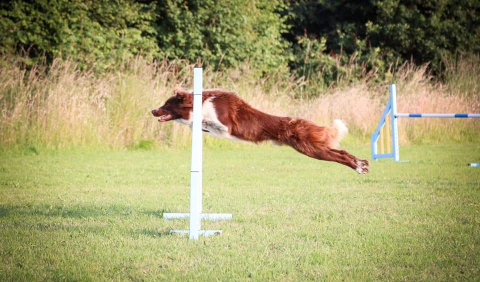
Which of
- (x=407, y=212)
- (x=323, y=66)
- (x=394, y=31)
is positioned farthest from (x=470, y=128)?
(x=407, y=212)

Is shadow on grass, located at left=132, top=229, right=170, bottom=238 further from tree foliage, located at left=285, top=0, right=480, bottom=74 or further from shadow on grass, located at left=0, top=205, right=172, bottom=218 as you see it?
tree foliage, located at left=285, top=0, right=480, bottom=74

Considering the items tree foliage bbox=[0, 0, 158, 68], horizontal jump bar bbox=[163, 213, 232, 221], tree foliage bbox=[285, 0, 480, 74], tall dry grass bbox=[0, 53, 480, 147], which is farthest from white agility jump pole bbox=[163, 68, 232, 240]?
tree foliage bbox=[285, 0, 480, 74]

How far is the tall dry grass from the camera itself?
15867 mm

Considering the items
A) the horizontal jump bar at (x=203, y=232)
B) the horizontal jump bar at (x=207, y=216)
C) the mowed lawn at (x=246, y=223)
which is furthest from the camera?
the horizontal jump bar at (x=207, y=216)

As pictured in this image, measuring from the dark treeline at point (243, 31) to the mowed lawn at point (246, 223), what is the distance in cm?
817

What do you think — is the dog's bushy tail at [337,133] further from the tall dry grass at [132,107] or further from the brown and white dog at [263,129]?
the tall dry grass at [132,107]

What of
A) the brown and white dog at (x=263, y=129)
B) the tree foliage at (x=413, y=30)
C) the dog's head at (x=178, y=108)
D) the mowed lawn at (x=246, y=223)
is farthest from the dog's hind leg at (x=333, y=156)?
the tree foliage at (x=413, y=30)

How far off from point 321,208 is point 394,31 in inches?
867

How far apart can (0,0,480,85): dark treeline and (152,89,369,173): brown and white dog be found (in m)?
12.0

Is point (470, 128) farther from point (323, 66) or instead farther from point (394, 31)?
point (394, 31)

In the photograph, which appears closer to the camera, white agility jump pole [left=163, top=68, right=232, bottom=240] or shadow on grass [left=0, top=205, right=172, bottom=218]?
white agility jump pole [left=163, top=68, right=232, bottom=240]

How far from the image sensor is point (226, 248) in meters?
5.85

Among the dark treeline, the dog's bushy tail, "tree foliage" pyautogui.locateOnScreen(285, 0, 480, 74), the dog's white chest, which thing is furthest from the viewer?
"tree foliage" pyautogui.locateOnScreen(285, 0, 480, 74)

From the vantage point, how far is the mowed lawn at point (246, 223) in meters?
5.20
